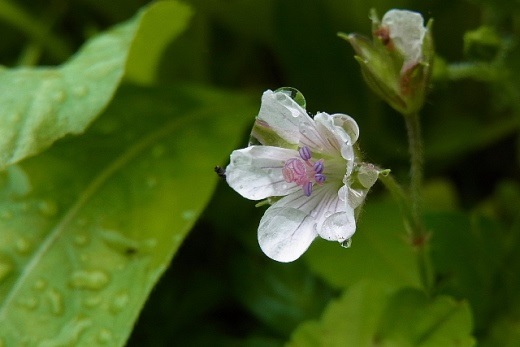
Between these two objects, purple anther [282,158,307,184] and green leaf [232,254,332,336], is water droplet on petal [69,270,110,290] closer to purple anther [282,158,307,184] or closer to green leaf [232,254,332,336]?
green leaf [232,254,332,336]

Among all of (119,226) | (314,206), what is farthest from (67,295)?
(314,206)

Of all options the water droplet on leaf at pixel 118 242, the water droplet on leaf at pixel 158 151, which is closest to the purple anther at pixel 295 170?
the water droplet on leaf at pixel 118 242

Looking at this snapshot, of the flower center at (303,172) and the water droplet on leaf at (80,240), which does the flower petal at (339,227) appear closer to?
the flower center at (303,172)

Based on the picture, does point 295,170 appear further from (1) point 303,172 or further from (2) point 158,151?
(2) point 158,151

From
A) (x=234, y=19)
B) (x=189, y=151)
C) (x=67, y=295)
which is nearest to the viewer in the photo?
(x=67, y=295)

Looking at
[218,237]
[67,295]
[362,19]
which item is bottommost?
[218,237]

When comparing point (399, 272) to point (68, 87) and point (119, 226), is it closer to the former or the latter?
point (119, 226)

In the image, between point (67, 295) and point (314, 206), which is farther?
point (67, 295)
